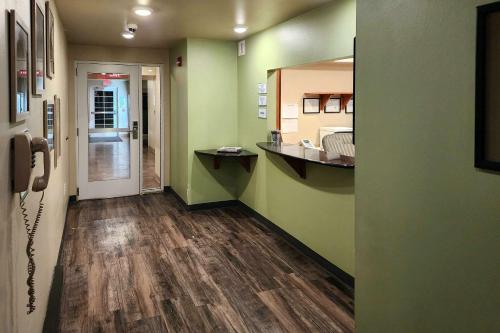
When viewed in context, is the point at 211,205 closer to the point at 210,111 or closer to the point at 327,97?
the point at 210,111

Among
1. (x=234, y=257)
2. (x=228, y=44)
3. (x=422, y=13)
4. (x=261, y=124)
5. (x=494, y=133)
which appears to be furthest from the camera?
(x=228, y=44)

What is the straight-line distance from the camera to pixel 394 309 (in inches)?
65.9

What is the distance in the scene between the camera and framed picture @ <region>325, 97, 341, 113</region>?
586 centimetres

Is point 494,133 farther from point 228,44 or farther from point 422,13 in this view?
point 228,44

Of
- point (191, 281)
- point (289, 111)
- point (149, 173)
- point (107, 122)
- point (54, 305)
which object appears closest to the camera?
point (54, 305)

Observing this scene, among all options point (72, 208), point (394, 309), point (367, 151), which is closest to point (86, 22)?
point (72, 208)

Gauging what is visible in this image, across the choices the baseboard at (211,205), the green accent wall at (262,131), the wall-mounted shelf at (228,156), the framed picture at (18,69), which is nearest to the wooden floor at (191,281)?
the green accent wall at (262,131)

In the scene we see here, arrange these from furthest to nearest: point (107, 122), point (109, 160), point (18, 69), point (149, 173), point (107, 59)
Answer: point (149, 173) < point (109, 160) < point (107, 122) < point (107, 59) < point (18, 69)

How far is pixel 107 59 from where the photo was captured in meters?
6.10

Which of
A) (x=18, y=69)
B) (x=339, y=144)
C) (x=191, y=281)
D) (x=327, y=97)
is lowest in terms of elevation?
(x=191, y=281)

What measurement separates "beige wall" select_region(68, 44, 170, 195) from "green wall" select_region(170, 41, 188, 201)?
0.56 feet

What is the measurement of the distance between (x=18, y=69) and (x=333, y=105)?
4885 millimetres

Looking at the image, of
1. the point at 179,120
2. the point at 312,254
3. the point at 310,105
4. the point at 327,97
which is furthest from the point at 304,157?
the point at 179,120

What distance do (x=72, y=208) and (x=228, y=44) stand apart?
3.12 meters
